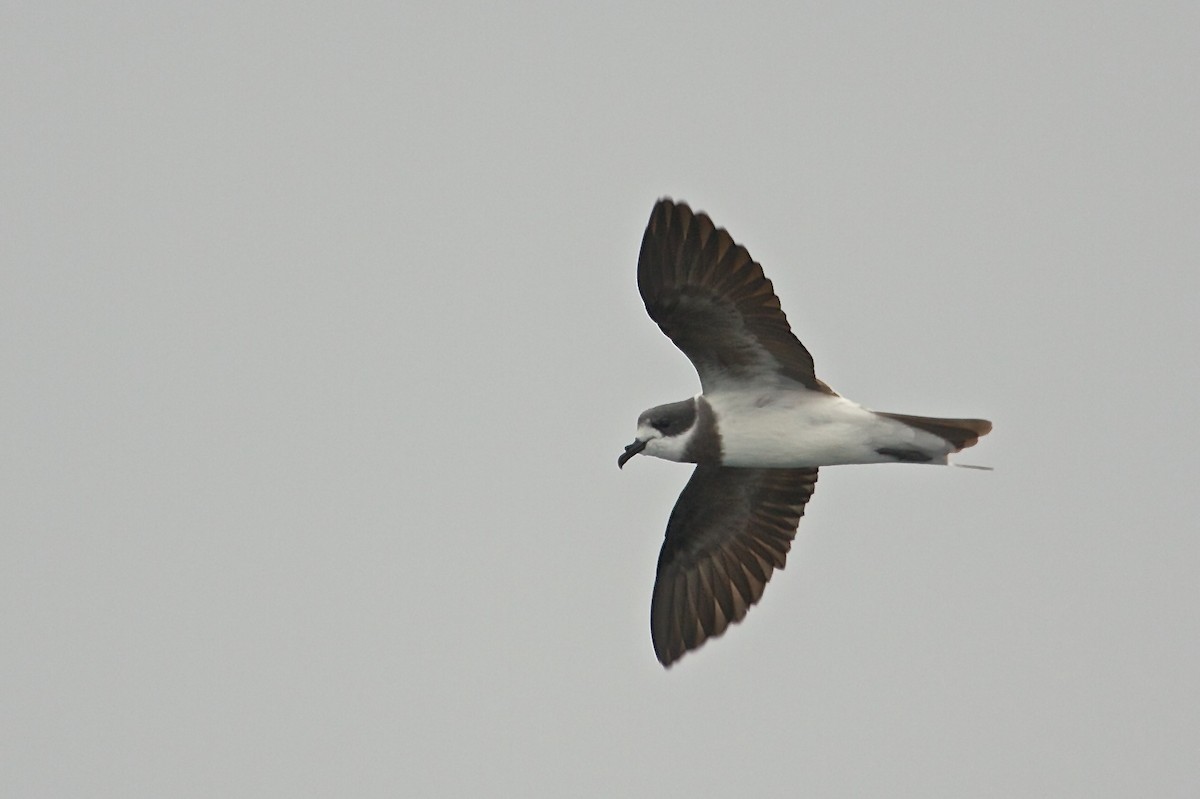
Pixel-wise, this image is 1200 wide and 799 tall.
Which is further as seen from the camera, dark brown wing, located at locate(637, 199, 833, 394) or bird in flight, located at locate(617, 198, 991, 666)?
bird in flight, located at locate(617, 198, 991, 666)

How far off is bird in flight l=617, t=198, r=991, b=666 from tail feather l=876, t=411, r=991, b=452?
1cm

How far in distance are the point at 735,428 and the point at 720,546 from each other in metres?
1.98

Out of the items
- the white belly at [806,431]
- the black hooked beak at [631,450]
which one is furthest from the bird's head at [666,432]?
the white belly at [806,431]

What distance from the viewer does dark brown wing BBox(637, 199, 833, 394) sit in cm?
1284

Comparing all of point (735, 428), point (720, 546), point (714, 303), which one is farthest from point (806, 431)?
point (720, 546)

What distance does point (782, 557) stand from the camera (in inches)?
601

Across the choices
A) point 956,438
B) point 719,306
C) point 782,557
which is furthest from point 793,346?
point 782,557

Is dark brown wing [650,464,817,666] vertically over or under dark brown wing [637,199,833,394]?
under

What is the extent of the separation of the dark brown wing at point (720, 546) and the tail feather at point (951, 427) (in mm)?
1789

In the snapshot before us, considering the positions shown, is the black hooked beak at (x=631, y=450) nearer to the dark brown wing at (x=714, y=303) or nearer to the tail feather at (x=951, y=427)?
the dark brown wing at (x=714, y=303)

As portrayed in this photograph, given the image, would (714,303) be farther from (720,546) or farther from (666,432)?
(720,546)

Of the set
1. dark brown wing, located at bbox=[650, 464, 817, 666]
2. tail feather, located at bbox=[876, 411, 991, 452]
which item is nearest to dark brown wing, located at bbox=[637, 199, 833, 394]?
tail feather, located at bbox=[876, 411, 991, 452]

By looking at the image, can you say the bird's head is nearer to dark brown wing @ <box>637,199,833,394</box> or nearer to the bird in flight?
the bird in flight

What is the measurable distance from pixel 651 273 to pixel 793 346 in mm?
1292
